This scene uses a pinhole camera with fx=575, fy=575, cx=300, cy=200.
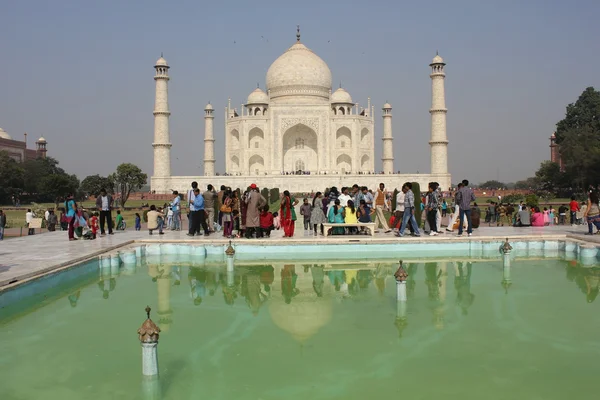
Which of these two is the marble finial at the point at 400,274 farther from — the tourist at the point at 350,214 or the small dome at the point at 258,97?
the small dome at the point at 258,97

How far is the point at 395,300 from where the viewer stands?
5.42 m

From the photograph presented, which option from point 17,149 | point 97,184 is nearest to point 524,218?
point 97,184

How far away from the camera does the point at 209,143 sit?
3672 centimetres

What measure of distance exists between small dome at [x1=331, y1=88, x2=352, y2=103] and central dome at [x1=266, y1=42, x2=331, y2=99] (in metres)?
0.52

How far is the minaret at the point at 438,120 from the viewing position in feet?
102

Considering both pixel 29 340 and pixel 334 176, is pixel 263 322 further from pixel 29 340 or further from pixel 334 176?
pixel 334 176

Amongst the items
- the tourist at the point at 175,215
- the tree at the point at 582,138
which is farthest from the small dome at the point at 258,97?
the tourist at the point at 175,215

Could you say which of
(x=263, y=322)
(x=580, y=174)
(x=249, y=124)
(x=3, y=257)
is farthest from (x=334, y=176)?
(x=263, y=322)

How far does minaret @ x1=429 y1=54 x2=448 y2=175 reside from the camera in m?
31.2

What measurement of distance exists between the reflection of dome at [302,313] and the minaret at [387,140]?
31933 millimetres

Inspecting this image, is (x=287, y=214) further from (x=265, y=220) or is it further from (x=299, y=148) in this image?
(x=299, y=148)

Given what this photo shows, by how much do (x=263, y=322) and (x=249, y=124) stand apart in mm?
32493

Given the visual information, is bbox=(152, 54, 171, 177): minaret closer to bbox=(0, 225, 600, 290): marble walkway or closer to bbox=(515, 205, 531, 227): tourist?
bbox=(0, 225, 600, 290): marble walkway

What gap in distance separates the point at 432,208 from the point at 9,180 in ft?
87.8
